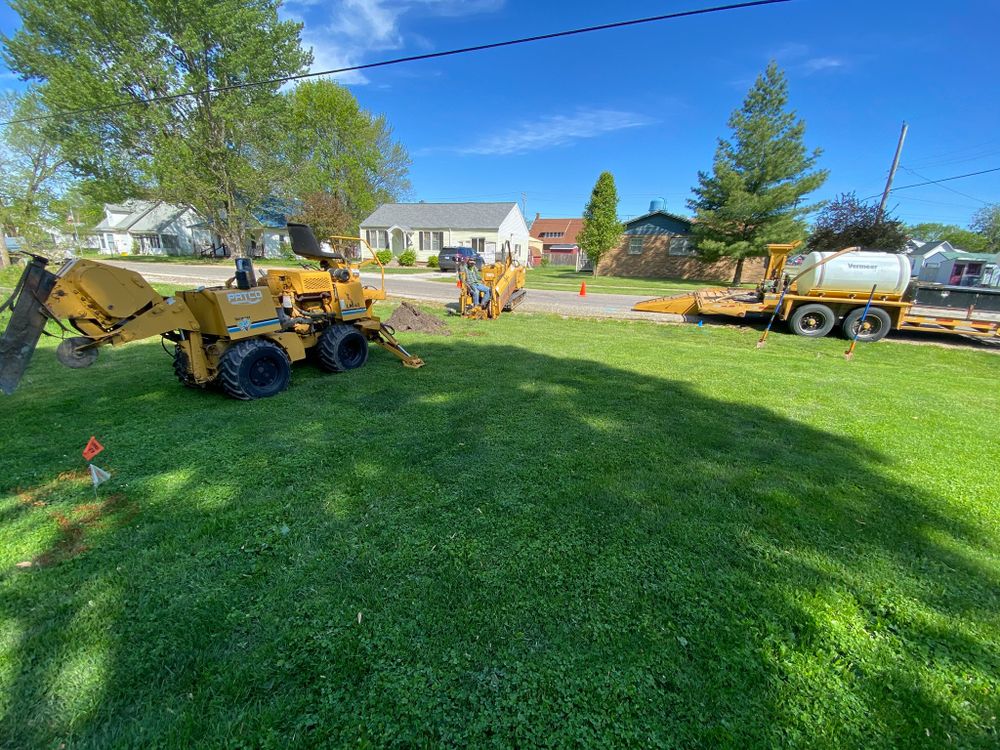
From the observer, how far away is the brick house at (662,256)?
3084cm

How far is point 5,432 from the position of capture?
14.1 feet

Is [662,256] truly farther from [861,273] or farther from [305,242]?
[305,242]

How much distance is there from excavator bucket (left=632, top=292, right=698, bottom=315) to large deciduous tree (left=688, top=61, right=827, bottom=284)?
1466 centimetres

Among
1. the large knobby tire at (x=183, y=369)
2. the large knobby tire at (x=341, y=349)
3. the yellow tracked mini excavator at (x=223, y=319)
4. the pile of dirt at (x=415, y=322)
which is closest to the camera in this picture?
the yellow tracked mini excavator at (x=223, y=319)

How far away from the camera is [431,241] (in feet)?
125

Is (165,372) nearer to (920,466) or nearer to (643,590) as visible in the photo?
(643,590)

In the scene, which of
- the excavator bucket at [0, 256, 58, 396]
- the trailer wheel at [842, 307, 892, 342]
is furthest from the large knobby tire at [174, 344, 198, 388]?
the trailer wheel at [842, 307, 892, 342]

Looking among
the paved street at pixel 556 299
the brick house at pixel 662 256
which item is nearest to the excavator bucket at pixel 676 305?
the paved street at pixel 556 299

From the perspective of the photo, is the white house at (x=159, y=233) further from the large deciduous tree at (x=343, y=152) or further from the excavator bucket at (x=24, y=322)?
the excavator bucket at (x=24, y=322)

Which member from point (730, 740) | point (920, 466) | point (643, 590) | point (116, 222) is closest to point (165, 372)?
point (643, 590)

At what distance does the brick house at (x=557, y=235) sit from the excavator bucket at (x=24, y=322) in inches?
2256

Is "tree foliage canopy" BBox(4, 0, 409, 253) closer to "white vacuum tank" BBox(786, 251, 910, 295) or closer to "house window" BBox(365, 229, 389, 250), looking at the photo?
"house window" BBox(365, 229, 389, 250)

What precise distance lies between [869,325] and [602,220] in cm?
2189

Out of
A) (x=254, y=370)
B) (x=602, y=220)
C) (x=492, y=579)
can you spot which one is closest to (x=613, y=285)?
(x=602, y=220)
